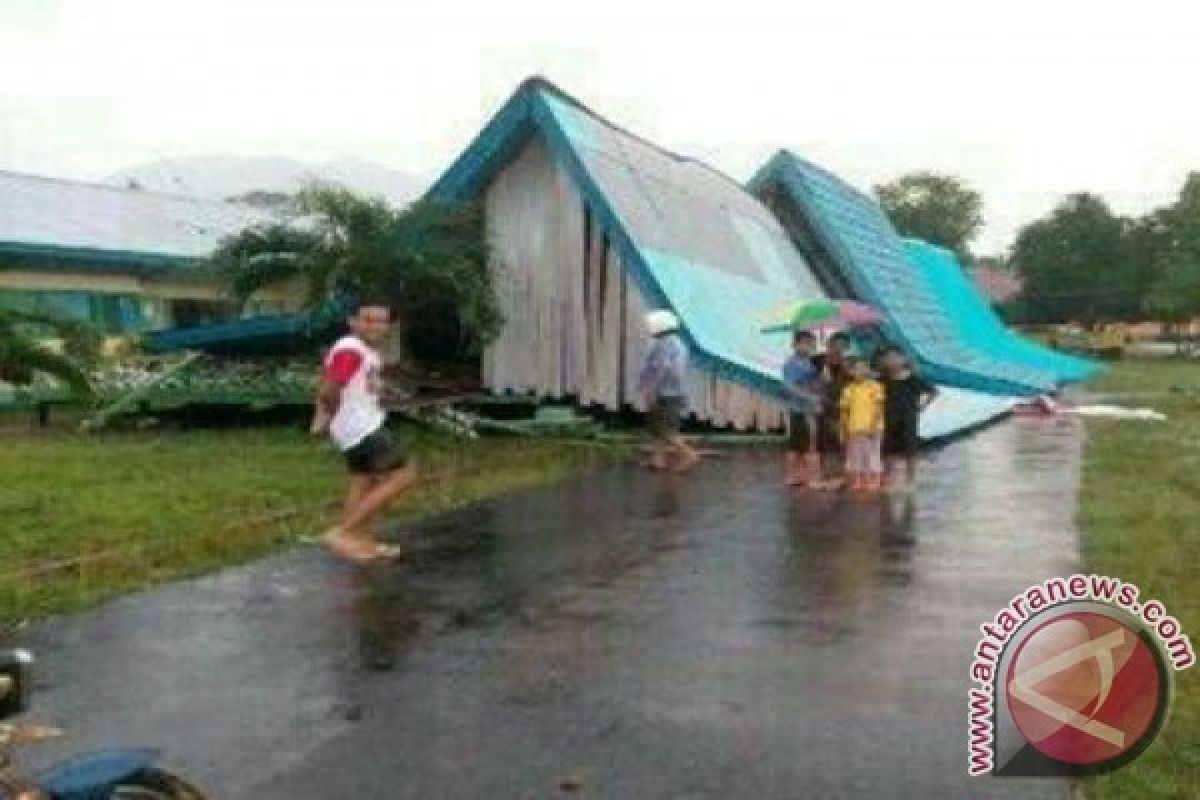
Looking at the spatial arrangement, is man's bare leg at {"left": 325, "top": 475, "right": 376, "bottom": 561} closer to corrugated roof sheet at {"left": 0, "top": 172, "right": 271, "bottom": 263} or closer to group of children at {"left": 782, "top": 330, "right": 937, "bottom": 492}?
group of children at {"left": 782, "top": 330, "right": 937, "bottom": 492}

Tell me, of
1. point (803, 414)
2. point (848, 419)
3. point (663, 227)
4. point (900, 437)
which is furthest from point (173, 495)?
point (663, 227)

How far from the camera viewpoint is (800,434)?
13.8m

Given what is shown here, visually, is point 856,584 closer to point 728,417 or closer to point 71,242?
point 728,417

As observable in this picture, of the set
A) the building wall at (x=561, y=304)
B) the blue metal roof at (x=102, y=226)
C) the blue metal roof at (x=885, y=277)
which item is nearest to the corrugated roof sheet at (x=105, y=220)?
the blue metal roof at (x=102, y=226)

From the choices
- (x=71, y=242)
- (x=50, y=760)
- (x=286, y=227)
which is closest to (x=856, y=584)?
(x=50, y=760)

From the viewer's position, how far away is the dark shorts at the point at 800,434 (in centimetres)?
1377

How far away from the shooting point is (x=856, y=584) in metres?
8.67

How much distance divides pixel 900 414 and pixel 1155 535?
340cm

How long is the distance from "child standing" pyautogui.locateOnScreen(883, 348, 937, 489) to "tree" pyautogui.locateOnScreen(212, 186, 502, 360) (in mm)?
6518

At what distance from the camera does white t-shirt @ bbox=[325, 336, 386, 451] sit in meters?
9.59

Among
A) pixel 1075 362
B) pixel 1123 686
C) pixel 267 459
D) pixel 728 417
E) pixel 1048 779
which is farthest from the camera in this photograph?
pixel 1075 362

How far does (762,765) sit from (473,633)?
2.49 m

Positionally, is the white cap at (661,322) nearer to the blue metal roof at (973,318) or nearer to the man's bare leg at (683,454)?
the man's bare leg at (683,454)

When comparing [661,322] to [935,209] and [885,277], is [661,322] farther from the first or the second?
[935,209]
